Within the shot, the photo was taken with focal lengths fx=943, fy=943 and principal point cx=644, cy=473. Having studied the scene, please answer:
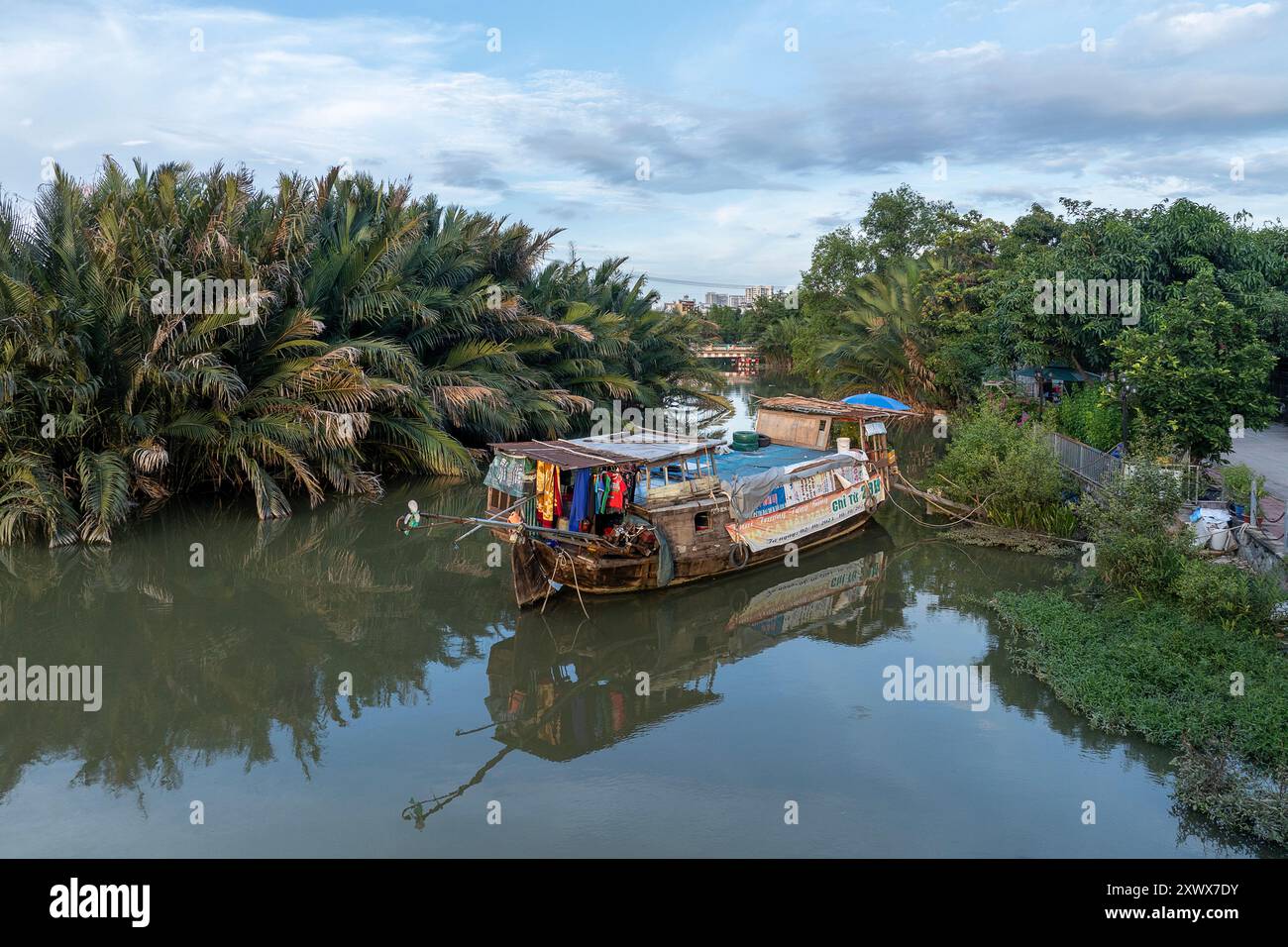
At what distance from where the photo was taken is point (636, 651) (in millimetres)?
11992

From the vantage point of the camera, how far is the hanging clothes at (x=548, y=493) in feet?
42.5

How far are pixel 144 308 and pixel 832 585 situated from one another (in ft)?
41.7

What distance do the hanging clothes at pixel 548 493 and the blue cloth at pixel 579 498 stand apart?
0.23 meters

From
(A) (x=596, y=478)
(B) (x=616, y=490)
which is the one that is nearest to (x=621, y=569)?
(B) (x=616, y=490)

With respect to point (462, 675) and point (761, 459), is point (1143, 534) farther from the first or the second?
point (462, 675)

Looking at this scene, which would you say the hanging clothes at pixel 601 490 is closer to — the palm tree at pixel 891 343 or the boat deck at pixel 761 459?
the boat deck at pixel 761 459

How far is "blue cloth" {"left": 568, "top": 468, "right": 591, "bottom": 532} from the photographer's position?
507 inches

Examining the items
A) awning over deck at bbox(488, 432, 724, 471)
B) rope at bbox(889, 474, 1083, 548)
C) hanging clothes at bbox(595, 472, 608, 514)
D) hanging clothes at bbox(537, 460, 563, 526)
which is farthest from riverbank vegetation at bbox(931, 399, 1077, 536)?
hanging clothes at bbox(537, 460, 563, 526)

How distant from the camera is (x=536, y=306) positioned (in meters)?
27.9

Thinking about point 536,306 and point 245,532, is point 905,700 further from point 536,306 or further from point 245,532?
point 536,306

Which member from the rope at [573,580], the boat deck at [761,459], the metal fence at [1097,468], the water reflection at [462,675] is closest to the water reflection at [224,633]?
the water reflection at [462,675]

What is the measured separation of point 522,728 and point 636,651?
2.60 m

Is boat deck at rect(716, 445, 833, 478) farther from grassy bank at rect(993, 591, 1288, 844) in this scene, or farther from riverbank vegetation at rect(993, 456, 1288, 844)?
grassy bank at rect(993, 591, 1288, 844)

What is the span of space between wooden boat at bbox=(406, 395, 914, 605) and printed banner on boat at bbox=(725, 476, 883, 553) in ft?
0.08
